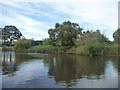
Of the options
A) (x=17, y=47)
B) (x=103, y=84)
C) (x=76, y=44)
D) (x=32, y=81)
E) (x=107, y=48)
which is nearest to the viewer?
(x=103, y=84)

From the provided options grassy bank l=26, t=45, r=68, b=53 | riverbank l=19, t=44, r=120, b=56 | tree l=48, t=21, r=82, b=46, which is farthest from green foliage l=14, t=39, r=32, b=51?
riverbank l=19, t=44, r=120, b=56

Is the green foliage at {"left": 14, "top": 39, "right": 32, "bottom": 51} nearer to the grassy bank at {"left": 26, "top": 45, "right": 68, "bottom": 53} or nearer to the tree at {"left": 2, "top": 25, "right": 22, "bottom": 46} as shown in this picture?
the grassy bank at {"left": 26, "top": 45, "right": 68, "bottom": 53}

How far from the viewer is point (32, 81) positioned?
14578 mm

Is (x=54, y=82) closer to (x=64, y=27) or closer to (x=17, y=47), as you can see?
(x=64, y=27)

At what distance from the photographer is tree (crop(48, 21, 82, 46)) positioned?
54.6 metres

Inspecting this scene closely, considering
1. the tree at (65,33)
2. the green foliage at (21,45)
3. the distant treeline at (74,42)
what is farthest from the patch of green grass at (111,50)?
the green foliage at (21,45)

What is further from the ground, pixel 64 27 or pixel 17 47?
pixel 64 27

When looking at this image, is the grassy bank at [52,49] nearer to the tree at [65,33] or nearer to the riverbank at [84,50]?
the riverbank at [84,50]

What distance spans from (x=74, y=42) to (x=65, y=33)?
10.9 feet

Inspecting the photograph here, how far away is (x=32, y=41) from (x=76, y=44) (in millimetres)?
23093

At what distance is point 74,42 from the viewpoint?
52875 millimetres

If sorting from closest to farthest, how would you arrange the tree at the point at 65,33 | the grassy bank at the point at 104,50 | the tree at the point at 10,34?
the grassy bank at the point at 104,50 < the tree at the point at 65,33 < the tree at the point at 10,34

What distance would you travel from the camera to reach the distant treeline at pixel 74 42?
44.0 m

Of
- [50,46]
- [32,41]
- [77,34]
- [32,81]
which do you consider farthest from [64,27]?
[32,81]
